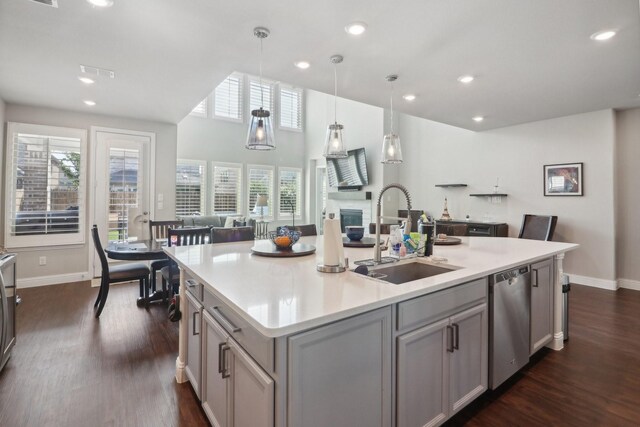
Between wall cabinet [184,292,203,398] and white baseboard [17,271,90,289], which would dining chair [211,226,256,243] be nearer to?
wall cabinet [184,292,203,398]

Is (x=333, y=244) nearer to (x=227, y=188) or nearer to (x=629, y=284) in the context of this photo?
(x=629, y=284)

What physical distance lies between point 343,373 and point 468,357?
3.05ft

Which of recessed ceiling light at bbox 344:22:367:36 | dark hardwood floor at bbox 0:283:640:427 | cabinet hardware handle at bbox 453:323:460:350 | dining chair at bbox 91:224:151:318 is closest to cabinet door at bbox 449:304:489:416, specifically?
cabinet hardware handle at bbox 453:323:460:350

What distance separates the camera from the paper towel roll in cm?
160

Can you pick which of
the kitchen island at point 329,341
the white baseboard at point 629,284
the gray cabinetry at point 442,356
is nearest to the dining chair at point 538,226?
the white baseboard at point 629,284

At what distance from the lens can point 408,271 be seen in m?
1.96

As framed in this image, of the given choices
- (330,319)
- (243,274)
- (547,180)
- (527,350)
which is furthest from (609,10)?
(547,180)

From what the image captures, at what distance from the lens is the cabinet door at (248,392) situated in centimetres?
108

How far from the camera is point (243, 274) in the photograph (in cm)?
163

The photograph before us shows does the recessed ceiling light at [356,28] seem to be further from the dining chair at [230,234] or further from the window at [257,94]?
the window at [257,94]

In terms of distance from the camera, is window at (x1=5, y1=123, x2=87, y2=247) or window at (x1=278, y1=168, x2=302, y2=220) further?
window at (x1=278, y1=168, x2=302, y2=220)

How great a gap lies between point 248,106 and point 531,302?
7.80 metres

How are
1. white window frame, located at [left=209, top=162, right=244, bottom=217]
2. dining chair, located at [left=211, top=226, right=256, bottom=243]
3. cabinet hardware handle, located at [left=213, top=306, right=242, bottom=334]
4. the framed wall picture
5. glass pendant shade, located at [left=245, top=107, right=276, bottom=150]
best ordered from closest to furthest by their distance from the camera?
cabinet hardware handle, located at [left=213, top=306, right=242, bottom=334]
glass pendant shade, located at [left=245, top=107, right=276, bottom=150]
dining chair, located at [left=211, top=226, right=256, bottom=243]
the framed wall picture
white window frame, located at [left=209, top=162, right=244, bottom=217]

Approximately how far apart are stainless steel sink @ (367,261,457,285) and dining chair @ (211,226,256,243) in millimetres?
1630
